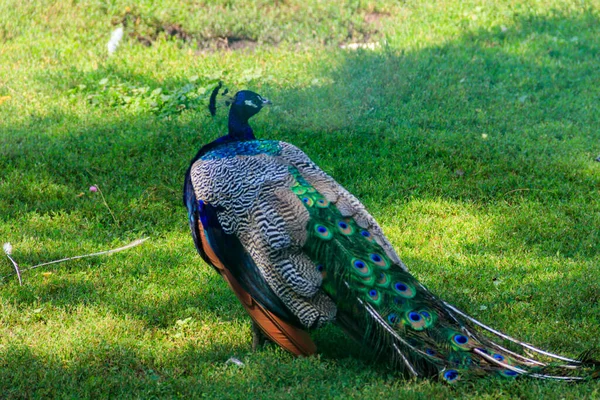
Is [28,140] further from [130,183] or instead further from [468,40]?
[468,40]

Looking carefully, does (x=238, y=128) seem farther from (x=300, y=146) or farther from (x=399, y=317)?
(x=300, y=146)

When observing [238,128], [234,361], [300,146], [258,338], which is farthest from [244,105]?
[300,146]

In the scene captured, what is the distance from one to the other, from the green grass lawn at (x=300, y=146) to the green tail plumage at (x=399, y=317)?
3.5 inches

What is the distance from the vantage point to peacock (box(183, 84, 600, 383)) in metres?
3.64

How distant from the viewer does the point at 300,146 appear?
22.8 ft

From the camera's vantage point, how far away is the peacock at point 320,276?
3.64m

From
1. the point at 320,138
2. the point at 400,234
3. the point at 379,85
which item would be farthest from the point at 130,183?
the point at 379,85

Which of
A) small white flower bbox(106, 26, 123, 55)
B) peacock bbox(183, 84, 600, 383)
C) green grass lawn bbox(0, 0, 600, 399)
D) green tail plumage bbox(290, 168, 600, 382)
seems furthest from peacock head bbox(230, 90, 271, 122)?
small white flower bbox(106, 26, 123, 55)

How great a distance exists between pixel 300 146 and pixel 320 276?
3184mm

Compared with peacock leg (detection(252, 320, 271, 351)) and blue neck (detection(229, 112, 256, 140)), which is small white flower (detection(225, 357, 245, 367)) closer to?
peacock leg (detection(252, 320, 271, 351))

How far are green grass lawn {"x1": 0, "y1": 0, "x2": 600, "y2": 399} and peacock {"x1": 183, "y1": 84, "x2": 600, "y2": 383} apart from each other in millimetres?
130

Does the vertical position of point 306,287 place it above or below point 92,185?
above

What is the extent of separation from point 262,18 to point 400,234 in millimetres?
4434

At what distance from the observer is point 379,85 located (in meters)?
7.90
